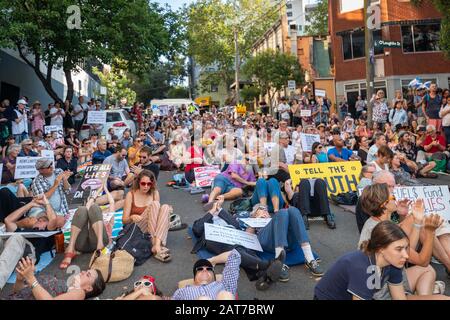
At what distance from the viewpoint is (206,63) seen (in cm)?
5744

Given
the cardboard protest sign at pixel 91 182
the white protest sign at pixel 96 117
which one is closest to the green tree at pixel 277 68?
the white protest sign at pixel 96 117

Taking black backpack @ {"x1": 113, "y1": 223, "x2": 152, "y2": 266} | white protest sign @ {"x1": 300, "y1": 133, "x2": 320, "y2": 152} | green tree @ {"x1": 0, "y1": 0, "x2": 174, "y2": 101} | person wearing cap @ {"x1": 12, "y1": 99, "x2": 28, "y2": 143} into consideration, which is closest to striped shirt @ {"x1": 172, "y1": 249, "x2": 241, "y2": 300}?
black backpack @ {"x1": 113, "y1": 223, "x2": 152, "y2": 266}

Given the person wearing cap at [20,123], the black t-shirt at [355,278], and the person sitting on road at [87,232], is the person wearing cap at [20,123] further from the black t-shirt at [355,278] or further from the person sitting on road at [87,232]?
the black t-shirt at [355,278]

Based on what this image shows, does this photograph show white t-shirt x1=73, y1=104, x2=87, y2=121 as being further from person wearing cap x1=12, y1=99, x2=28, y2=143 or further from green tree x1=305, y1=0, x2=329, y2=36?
green tree x1=305, y1=0, x2=329, y2=36

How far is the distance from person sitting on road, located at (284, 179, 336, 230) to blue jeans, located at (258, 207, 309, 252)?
1732mm

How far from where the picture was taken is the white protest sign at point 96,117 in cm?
1727

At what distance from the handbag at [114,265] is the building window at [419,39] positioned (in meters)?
26.7

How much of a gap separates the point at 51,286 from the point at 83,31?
14826 mm

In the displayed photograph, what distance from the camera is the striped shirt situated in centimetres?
416

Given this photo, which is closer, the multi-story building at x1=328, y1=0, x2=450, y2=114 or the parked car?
the parked car

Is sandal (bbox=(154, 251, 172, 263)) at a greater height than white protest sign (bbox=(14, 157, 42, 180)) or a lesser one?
→ lesser

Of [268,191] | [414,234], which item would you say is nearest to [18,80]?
[268,191]

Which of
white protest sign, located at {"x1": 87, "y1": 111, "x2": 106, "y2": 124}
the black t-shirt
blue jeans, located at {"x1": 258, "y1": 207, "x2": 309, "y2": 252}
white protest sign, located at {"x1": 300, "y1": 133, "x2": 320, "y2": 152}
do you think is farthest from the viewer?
white protest sign, located at {"x1": 87, "y1": 111, "x2": 106, "y2": 124}

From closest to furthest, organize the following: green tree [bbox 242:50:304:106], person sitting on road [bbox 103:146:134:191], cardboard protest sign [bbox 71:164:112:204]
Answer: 1. cardboard protest sign [bbox 71:164:112:204]
2. person sitting on road [bbox 103:146:134:191]
3. green tree [bbox 242:50:304:106]
